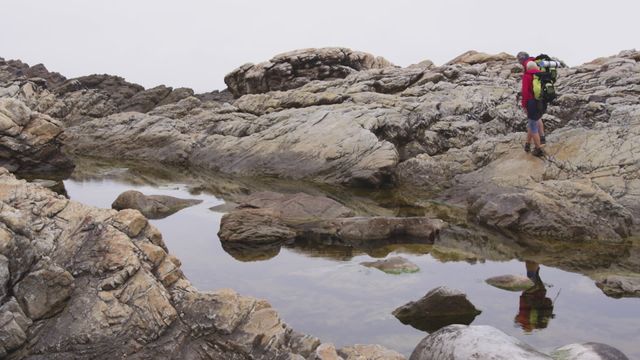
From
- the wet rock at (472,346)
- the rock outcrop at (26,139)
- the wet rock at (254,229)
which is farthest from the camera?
the rock outcrop at (26,139)

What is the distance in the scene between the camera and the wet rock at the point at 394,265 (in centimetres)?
1499

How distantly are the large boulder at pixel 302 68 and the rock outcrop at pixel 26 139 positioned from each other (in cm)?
2126

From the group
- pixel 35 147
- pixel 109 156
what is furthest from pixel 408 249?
pixel 109 156

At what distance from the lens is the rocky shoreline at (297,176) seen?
7.84 meters

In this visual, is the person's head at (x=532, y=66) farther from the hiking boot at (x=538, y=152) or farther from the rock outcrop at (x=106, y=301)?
the rock outcrop at (x=106, y=301)

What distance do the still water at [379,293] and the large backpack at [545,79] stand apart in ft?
27.3

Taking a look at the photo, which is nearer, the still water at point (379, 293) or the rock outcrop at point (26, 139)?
the still water at point (379, 293)

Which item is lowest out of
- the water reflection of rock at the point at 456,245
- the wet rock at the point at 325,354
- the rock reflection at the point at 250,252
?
the water reflection of rock at the point at 456,245

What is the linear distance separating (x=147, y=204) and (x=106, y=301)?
14.1 meters

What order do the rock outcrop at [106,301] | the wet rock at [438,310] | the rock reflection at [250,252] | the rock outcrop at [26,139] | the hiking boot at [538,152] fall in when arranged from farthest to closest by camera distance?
the rock outcrop at [26,139], the hiking boot at [538,152], the rock reflection at [250,252], the wet rock at [438,310], the rock outcrop at [106,301]

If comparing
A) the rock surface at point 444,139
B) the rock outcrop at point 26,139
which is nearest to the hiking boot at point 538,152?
the rock surface at point 444,139

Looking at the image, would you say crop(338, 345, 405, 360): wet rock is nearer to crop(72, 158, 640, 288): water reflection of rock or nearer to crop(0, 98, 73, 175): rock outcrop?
crop(72, 158, 640, 288): water reflection of rock

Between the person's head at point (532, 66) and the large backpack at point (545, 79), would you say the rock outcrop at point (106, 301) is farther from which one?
the person's head at point (532, 66)

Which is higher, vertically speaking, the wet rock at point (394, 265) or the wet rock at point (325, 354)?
the wet rock at point (325, 354)
